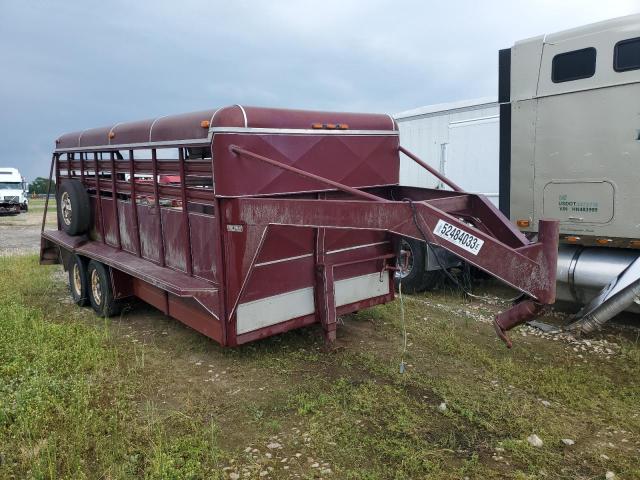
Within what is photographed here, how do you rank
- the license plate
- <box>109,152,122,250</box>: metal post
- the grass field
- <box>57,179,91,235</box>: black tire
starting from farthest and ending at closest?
<box>57,179,91,235</box>: black tire → <box>109,152,122,250</box>: metal post → the license plate → the grass field

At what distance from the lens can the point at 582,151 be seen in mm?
6309

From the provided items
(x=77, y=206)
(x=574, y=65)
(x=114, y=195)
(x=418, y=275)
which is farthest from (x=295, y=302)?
(x=574, y=65)

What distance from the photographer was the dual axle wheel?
261 inches

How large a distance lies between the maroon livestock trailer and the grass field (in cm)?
50

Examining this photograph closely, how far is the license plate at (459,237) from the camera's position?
3.79 meters

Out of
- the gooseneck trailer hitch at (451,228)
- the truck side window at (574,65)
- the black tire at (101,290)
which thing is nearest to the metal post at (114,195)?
the black tire at (101,290)

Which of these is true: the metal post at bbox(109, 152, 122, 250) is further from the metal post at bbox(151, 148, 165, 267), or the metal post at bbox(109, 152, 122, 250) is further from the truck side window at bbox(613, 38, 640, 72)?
the truck side window at bbox(613, 38, 640, 72)

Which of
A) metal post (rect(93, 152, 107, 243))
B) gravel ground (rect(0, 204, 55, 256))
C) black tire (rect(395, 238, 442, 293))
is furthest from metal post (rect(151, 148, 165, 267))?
gravel ground (rect(0, 204, 55, 256))

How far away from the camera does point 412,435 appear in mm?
3678

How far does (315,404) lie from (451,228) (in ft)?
5.81

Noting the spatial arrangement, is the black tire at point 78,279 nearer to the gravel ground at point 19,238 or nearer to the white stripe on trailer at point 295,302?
the white stripe on trailer at point 295,302

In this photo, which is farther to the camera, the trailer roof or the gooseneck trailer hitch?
the trailer roof

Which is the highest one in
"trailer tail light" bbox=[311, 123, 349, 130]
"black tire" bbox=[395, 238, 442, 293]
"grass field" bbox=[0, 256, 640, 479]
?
"trailer tail light" bbox=[311, 123, 349, 130]

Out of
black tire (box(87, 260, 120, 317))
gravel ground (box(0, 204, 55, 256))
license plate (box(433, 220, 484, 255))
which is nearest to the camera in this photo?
license plate (box(433, 220, 484, 255))
